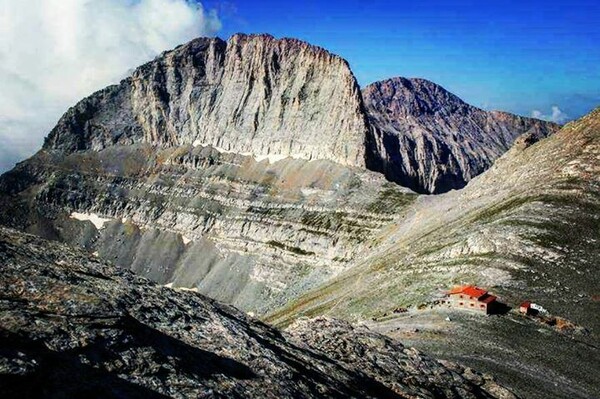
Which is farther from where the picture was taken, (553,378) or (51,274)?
(553,378)

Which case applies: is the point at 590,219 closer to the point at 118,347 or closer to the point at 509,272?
the point at 509,272

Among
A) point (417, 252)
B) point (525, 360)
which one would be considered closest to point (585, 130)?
point (417, 252)

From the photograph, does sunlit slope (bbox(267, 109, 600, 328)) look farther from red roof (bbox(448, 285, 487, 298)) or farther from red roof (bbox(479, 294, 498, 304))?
red roof (bbox(448, 285, 487, 298))

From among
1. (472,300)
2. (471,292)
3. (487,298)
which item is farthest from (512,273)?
(472,300)

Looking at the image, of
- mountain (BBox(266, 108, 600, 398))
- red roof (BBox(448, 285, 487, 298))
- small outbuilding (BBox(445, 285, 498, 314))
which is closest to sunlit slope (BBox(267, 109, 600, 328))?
mountain (BBox(266, 108, 600, 398))

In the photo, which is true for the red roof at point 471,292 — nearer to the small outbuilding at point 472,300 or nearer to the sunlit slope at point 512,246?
the small outbuilding at point 472,300

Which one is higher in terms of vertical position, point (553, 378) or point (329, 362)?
point (329, 362)

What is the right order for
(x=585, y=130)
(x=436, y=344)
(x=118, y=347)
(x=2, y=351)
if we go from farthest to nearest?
(x=585, y=130) < (x=436, y=344) < (x=118, y=347) < (x=2, y=351)

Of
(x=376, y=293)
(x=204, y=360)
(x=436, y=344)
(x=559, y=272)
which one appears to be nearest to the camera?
(x=204, y=360)
